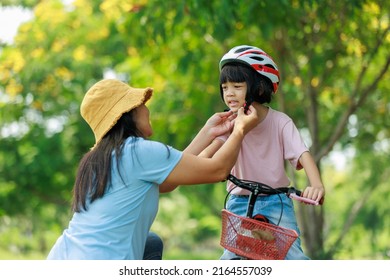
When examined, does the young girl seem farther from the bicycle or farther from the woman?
the woman

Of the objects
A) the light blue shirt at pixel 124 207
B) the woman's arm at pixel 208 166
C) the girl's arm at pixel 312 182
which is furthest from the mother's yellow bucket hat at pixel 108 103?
the girl's arm at pixel 312 182

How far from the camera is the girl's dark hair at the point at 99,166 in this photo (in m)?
4.33

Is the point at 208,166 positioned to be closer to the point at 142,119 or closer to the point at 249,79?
the point at 142,119

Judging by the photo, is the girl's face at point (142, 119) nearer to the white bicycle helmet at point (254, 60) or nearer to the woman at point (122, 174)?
the woman at point (122, 174)

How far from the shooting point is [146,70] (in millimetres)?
Result: 12891

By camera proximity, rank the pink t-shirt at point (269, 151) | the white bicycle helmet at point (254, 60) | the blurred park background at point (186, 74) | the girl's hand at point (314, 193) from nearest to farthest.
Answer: the girl's hand at point (314, 193)
the white bicycle helmet at point (254, 60)
the pink t-shirt at point (269, 151)
the blurred park background at point (186, 74)

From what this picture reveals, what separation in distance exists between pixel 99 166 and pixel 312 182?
1135mm

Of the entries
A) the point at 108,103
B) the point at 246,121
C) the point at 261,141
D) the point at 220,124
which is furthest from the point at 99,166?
the point at 261,141

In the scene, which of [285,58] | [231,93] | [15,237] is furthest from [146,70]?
[15,237]

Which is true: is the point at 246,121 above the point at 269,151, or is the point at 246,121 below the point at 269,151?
above

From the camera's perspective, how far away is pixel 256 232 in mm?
→ 4441

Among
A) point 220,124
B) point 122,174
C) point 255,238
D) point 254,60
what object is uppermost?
point 254,60

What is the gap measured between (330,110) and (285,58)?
9.11 feet

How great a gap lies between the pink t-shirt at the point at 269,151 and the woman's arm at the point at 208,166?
16.7 inches
